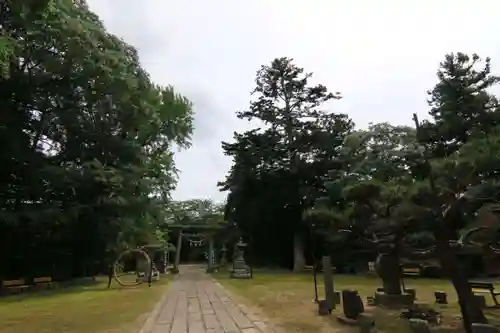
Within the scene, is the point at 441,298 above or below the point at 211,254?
below

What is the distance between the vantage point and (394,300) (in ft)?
30.1

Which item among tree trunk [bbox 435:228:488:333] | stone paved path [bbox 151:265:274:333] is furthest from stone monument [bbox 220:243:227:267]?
tree trunk [bbox 435:228:488:333]

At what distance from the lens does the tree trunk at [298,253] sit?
24891 mm

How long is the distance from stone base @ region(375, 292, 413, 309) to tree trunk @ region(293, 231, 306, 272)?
15.5 meters

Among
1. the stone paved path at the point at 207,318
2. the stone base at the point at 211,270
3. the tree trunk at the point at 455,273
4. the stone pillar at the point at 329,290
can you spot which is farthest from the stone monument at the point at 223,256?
the tree trunk at the point at 455,273

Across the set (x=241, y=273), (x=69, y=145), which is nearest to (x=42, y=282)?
(x=69, y=145)

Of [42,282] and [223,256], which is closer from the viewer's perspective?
[42,282]

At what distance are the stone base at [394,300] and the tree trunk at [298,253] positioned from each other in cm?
1549

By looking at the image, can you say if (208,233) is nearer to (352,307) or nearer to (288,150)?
(288,150)

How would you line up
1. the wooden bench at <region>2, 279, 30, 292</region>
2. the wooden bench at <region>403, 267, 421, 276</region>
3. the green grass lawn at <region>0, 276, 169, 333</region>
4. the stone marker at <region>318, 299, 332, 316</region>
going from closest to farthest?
the green grass lawn at <region>0, 276, 169, 333</region>, the stone marker at <region>318, 299, 332, 316</region>, the wooden bench at <region>2, 279, 30, 292</region>, the wooden bench at <region>403, 267, 421, 276</region>

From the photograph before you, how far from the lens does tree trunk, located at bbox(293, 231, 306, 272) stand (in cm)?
2489

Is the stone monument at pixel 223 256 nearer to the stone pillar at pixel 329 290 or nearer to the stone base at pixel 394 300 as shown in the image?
the stone base at pixel 394 300

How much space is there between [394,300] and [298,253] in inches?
647

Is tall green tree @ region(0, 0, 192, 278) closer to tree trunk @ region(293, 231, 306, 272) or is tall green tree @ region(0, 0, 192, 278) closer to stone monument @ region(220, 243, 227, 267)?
tree trunk @ region(293, 231, 306, 272)
